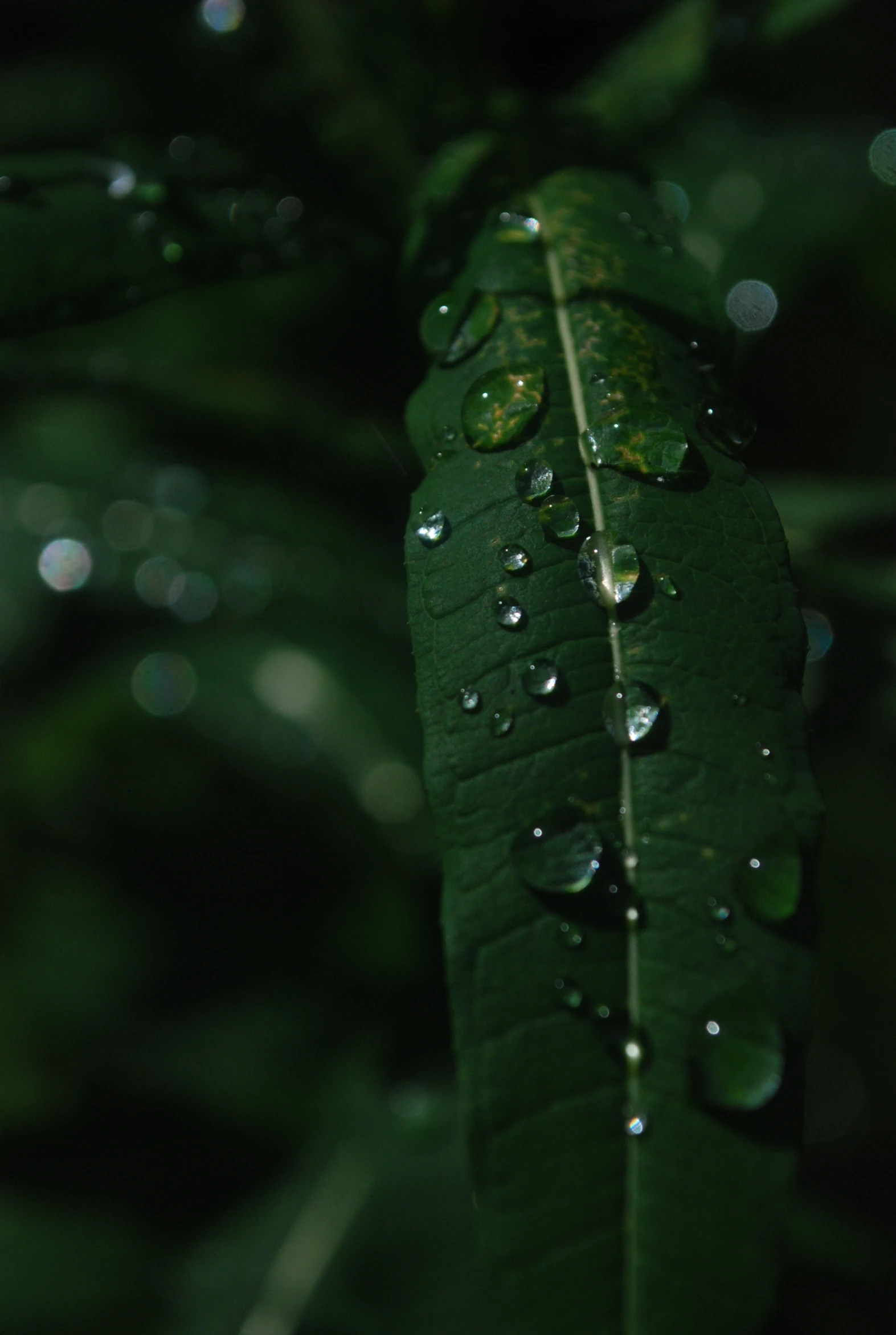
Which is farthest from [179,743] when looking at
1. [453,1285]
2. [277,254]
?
[277,254]

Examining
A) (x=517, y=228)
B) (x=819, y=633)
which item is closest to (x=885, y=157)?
(x=819, y=633)

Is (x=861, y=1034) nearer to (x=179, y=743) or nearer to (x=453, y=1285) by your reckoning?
(x=453, y=1285)

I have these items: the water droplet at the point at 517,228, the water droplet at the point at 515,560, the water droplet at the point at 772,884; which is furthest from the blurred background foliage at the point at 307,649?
the water droplet at the point at 772,884

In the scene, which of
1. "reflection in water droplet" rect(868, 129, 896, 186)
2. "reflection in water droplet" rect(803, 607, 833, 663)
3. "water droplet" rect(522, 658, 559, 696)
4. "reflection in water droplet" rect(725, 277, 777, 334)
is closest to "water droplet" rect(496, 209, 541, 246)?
"water droplet" rect(522, 658, 559, 696)

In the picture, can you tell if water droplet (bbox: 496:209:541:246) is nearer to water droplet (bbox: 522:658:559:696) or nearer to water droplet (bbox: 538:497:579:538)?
water droplet (bbox: 538:497:579:538)

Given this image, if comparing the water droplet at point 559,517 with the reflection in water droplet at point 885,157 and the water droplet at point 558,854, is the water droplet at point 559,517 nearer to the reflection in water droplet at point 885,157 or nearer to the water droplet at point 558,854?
the water droplet at point 558,854

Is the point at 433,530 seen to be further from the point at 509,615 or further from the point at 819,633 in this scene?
the point at 819,633
